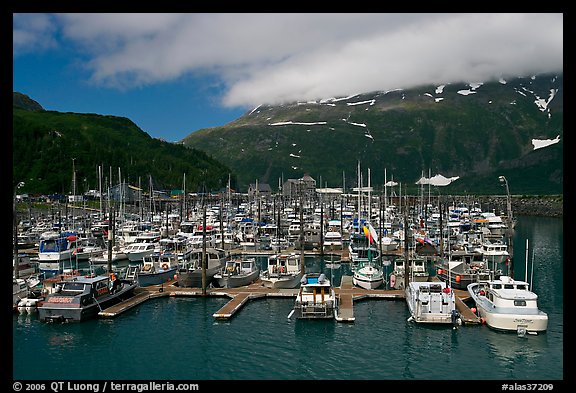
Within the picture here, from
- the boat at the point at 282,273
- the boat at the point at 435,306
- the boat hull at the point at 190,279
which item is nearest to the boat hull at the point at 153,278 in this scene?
the boat hull at the point at 190,279

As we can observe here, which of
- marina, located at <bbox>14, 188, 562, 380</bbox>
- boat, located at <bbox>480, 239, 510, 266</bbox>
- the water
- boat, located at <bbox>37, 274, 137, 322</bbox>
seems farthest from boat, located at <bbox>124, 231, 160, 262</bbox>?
boat, located at <bbox>480, 239, 510, 266</bbox>

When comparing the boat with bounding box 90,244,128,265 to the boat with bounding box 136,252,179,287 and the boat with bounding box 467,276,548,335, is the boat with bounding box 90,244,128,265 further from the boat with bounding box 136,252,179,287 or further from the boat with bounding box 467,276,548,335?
the boat with bounding box 467,276,548,335

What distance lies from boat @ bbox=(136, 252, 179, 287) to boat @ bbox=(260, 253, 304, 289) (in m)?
Result: 10.3

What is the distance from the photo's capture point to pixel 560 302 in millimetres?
43281

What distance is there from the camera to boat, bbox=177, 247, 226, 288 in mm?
47594

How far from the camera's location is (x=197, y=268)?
52875 millimetres

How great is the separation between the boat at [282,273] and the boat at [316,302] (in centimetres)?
867

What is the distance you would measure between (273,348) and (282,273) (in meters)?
17.0

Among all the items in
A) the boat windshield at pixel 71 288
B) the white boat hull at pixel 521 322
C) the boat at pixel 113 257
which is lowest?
the white boat hull at pixel 521 322

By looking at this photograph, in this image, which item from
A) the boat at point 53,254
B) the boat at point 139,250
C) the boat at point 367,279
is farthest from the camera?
the boat at point 139,250

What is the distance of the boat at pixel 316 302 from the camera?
121 ft

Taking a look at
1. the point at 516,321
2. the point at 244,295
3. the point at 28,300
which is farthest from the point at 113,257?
the point at 516,321

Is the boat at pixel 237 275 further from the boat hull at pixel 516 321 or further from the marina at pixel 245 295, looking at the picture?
the boat hull at pixel 516 321
